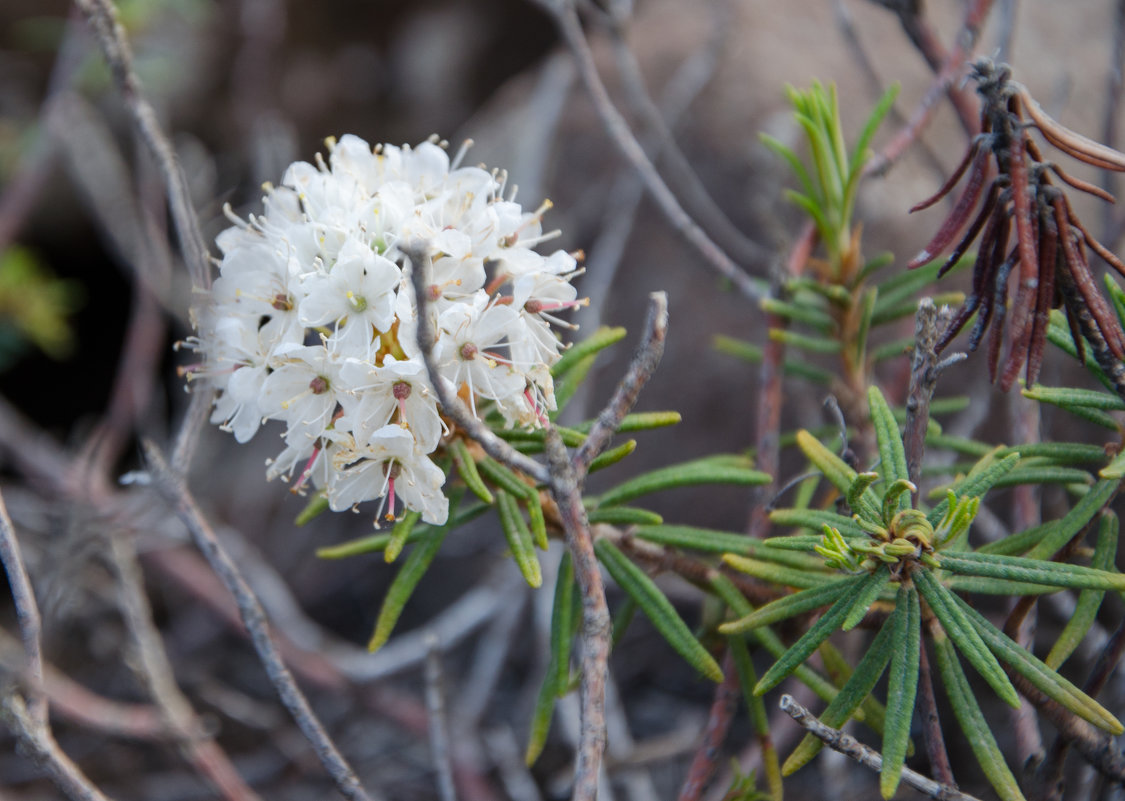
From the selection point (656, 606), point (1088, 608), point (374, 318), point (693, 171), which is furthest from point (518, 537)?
point (693, 171)

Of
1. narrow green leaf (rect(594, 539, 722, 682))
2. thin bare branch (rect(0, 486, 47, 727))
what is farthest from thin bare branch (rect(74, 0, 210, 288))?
narrow green leaf (rect(594, 539, 722, 682))

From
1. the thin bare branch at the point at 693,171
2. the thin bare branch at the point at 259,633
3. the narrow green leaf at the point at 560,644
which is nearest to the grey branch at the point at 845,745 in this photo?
the narrow green leaf at the point at 560,644

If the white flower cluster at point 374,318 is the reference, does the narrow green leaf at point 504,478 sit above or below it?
below

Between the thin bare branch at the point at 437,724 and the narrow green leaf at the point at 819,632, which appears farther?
the thin bare branch at the point at 437,724

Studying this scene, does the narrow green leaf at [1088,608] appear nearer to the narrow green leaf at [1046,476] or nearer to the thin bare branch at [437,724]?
the narrow green leaf at [1046,476]

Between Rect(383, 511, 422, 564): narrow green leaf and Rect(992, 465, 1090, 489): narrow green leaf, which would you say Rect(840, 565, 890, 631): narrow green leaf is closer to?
Rect(992, 465, 1090, 489): narrow green leaf

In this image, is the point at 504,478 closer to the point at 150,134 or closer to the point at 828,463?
the point at 828,463

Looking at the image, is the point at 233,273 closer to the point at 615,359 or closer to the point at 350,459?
the point at 350,459
